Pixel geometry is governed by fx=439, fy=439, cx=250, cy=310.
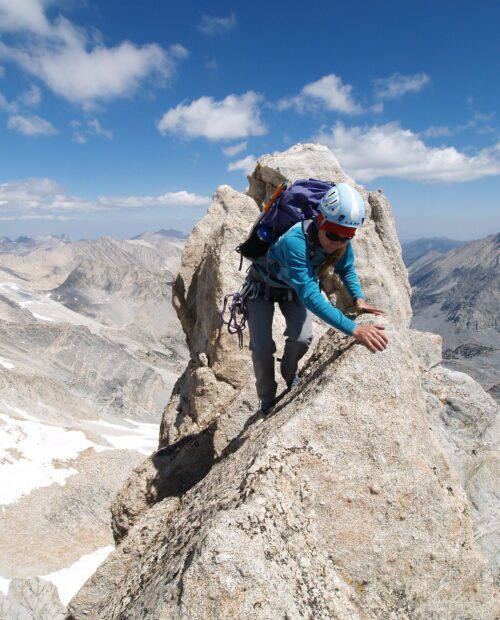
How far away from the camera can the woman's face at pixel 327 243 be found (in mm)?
7379

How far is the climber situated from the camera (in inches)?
278

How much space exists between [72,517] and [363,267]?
57.9 meters

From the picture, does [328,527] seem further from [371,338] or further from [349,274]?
[349,274]

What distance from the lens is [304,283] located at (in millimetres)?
7258

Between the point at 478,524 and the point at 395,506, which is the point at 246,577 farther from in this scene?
the point at 478,524

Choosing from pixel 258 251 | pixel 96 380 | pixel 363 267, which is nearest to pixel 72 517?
pixel 363 267

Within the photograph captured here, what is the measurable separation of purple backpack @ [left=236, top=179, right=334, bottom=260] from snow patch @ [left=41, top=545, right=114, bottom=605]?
1819 inches

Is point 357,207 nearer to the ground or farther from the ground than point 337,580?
farther from the ground

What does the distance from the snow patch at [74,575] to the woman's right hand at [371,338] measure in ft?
154

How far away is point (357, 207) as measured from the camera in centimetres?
705

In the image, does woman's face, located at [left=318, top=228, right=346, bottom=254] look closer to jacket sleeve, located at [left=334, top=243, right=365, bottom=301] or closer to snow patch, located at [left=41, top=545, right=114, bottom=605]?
jacket sleeve, located at [left=334, top=243, right=365, bottom=301]

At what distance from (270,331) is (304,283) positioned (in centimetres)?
234

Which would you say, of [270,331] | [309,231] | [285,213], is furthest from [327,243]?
[270,331]

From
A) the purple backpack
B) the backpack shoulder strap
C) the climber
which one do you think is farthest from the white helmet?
the purple backpack
